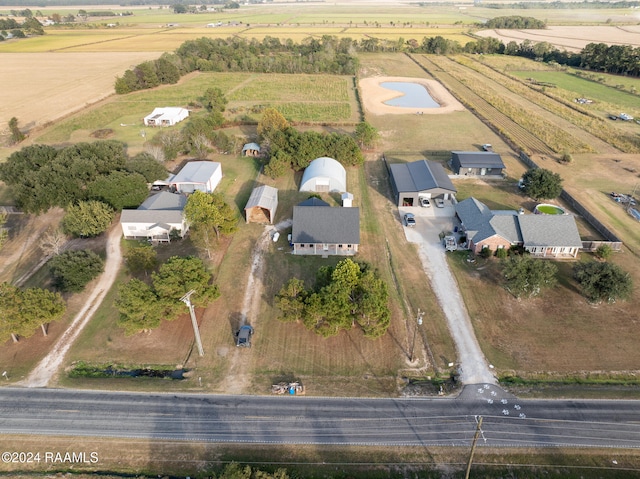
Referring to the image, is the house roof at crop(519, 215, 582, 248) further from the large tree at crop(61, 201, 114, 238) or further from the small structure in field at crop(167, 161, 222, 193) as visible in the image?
the large tree at crop(61, 201, 114, 238)

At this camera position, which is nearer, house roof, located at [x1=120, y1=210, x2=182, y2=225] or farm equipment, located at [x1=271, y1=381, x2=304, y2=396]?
farm equipment, located at [x1=271, y1=381, x2=304, y2=396]

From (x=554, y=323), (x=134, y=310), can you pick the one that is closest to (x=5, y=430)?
(x=134, y=310)

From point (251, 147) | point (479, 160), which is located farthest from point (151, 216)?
point (479, 160)

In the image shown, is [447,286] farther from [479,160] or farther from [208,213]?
[479,160]

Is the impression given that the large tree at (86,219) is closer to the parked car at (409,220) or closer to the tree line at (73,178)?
the tree line at (73,178)

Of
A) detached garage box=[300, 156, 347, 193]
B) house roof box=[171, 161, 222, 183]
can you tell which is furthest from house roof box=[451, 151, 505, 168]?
house roof box=[171, 161, 222, 183]

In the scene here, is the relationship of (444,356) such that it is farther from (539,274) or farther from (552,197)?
(552,197)
